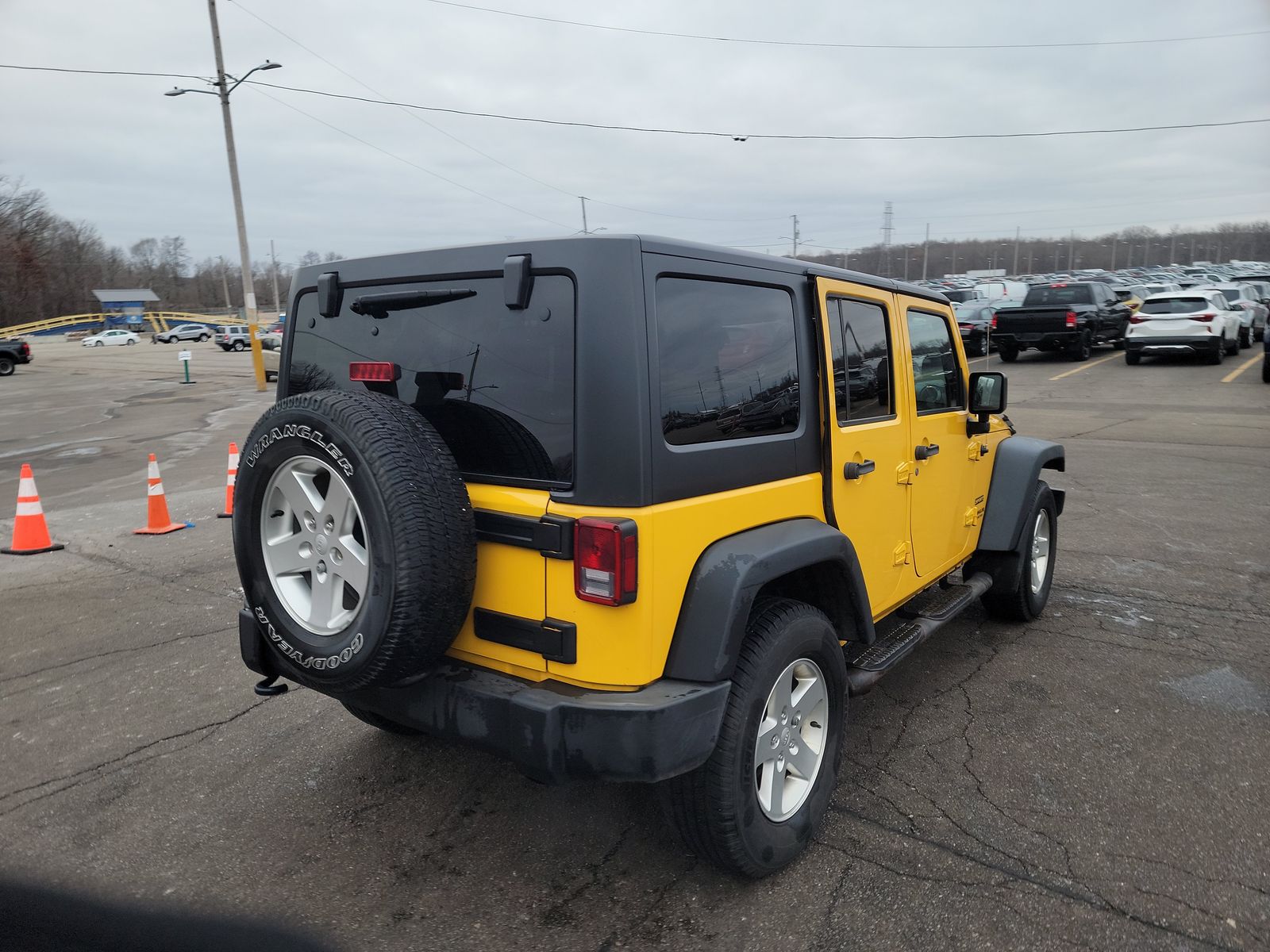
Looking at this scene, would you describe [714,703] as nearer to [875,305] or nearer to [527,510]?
[527,510]

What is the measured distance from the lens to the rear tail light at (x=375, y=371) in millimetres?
2771

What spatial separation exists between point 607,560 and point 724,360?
2.58ft

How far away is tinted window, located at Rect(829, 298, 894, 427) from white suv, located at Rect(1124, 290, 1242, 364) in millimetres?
20507

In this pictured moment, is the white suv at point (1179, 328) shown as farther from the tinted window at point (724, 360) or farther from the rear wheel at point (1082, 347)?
the tinted window at point (724, 360)

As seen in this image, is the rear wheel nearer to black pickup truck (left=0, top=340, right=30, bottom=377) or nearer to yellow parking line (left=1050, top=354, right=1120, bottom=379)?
yellow parking line (left=1050, top=354, right=1120, bottom=379)

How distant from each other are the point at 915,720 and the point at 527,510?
230cm

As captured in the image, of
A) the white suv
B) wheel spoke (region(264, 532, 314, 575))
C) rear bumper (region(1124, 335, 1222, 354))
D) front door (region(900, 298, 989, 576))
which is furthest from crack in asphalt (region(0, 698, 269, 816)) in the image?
the white suv

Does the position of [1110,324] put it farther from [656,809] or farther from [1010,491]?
[656,809]

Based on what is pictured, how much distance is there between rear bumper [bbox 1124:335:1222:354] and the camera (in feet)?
67.0

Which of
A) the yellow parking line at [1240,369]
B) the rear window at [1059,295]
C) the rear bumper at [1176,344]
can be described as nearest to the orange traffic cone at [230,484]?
the yellow parking line at [1240,369]

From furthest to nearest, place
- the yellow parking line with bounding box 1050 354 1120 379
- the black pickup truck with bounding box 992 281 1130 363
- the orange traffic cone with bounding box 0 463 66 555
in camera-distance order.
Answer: the black pickup truck with bounding box 992 281 1130 363
the yellow parking line with bounding box 1050 354 1120 379
the orange traffic cone with bounding box 0 463 66 555

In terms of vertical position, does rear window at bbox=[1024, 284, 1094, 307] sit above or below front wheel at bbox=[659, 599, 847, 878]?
above

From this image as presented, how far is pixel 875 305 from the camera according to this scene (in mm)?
3605

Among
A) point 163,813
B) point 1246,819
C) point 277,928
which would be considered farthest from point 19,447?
point 1246,819
